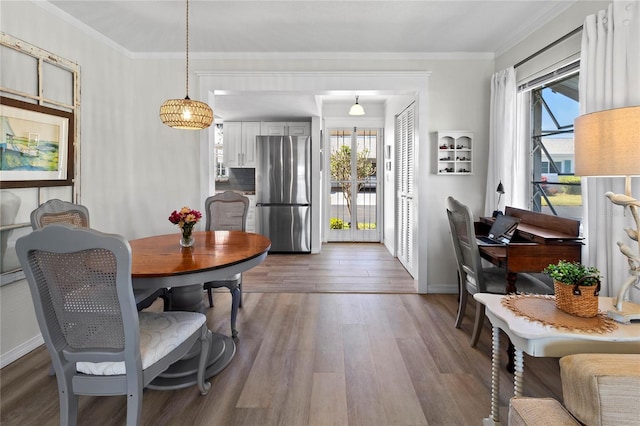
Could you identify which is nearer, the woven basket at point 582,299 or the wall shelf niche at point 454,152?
the woven basket at point 582,299

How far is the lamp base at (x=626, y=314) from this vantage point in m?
1.57

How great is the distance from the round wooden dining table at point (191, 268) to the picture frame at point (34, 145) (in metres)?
0.89

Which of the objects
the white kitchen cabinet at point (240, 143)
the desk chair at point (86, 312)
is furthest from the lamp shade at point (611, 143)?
the white kitchen cabinet at point (240, 143)

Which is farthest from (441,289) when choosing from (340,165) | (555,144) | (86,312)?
(340,165)

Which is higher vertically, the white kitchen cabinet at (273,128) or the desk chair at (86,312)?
the white kitchen cabinet at (273,128)

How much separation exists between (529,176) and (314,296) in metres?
2.40

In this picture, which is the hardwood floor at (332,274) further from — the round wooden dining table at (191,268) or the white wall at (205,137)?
the round wooden dining table at (191,268)

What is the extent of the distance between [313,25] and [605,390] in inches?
129

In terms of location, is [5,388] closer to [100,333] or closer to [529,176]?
[100,333]

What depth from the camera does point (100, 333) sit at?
158 centimetres

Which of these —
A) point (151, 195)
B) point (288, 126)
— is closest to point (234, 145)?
point (288, 126)

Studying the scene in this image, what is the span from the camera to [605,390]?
96 cm

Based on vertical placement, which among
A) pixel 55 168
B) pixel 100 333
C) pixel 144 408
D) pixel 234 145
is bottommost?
pixel 144 408

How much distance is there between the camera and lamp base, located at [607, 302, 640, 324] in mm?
1571
